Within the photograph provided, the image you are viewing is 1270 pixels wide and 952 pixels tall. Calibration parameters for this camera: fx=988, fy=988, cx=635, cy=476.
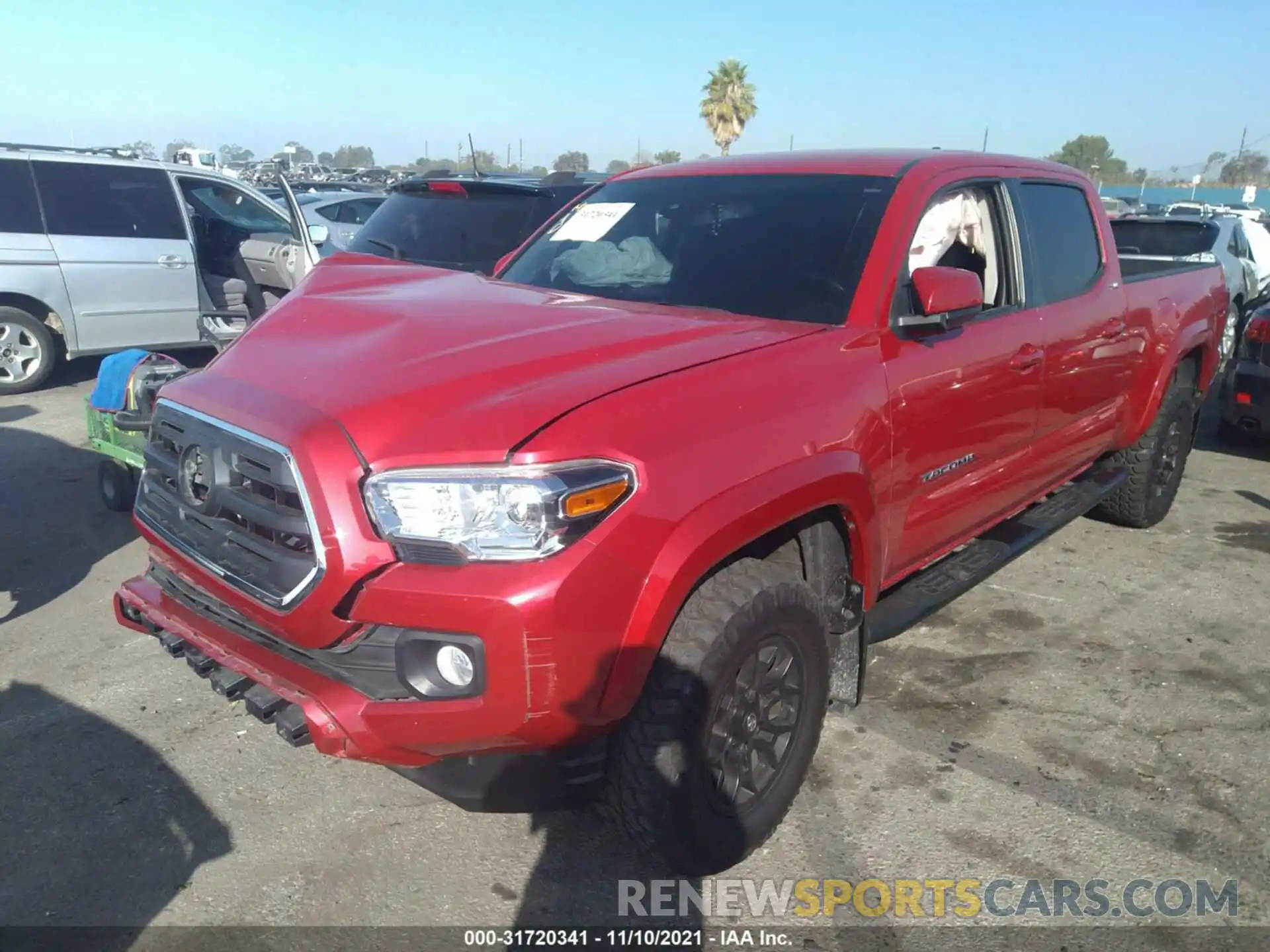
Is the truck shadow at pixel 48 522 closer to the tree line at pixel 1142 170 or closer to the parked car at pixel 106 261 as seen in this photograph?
the parked car at pixel 106 261

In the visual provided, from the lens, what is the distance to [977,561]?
12.6 ft

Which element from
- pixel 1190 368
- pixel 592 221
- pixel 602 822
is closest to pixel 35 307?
pixel 592 221

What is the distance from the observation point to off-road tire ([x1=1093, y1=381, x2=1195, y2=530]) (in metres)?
5.34

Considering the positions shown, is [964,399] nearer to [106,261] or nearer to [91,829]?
[91,829]

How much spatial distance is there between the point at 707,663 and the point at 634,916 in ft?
2.53

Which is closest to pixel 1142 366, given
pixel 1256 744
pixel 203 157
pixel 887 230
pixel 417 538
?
pixel 1256 744

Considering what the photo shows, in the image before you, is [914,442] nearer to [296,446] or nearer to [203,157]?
[296,446]

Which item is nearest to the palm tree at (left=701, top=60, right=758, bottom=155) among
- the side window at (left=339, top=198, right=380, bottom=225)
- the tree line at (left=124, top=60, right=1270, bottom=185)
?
the tree line at (left=124, top=60, right=1270, bottom=185)

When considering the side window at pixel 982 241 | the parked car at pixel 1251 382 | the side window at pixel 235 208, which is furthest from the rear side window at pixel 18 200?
the parked car at pixel 1251 382

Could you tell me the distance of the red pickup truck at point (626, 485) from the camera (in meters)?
2.21

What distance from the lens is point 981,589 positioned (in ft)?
16.0

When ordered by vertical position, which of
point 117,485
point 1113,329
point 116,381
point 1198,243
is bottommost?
point 117,485

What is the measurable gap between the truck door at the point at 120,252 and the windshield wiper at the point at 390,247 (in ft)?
10.8

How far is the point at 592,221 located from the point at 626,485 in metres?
2.04
